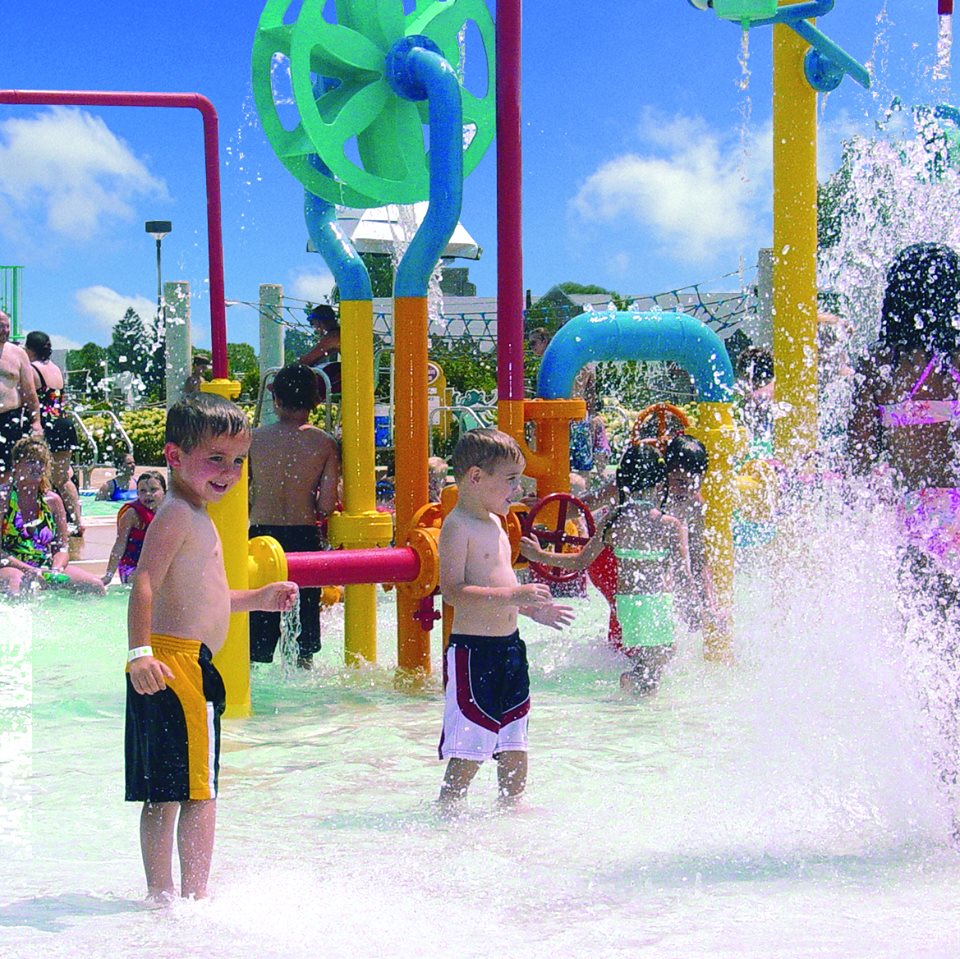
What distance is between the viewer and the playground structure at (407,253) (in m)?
4.96

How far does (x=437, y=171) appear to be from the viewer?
16.4 feet

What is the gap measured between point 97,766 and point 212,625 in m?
1.45

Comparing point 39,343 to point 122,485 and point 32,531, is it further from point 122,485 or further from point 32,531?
point 122,485

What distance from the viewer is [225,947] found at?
97.9 inches

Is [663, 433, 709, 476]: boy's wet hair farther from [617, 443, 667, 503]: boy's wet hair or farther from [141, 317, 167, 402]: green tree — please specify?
[141, 317, 167, 402]: green tree

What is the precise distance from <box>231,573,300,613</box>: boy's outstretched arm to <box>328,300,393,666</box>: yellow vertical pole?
214 cm

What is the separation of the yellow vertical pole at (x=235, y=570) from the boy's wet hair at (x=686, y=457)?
1.88 metres

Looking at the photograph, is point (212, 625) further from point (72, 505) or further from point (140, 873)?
point (72, 505)

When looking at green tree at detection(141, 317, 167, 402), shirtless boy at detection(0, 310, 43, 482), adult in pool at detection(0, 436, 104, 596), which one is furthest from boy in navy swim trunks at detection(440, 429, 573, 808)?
green tree at detection(141, 317, 167, 402)

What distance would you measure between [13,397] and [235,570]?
398cm

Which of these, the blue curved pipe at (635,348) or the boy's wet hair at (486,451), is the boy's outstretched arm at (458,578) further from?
the blue curved pipe at (635,348)

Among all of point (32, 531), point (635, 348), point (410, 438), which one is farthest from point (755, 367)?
point (32, 531)

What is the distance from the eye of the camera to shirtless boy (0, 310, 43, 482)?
783cm

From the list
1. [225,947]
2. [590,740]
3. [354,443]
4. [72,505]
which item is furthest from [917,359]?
[72,505]
